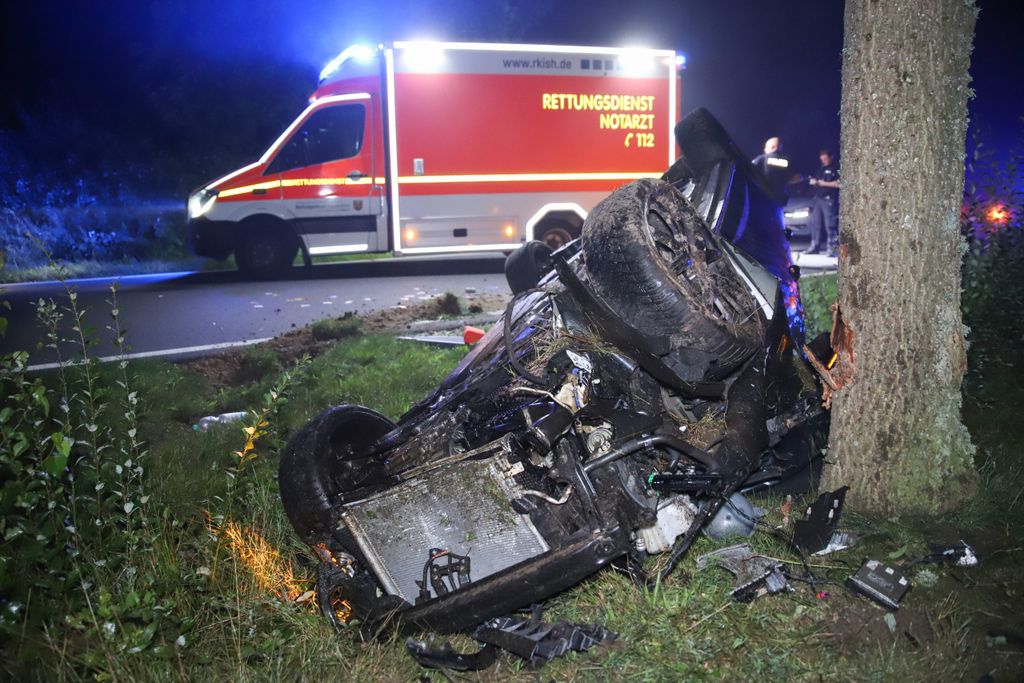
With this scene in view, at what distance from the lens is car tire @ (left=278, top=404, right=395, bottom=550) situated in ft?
9.22

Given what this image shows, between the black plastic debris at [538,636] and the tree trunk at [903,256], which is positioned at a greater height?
the tree trunk at [903,256]

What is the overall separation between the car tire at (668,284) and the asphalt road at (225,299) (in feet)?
13.6

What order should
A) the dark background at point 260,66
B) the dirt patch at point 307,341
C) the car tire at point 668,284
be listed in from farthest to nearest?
the dark background at point 260,66, the dirt patch at point 307,341, the car tire at point 668,284

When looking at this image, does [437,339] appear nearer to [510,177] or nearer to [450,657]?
[450,657]

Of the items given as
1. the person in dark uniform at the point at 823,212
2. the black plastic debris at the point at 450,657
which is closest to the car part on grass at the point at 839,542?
the black plastic debris at the point at 450,657

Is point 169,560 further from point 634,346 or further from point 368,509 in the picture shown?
point 634,346

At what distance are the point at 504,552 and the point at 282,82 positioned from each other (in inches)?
691

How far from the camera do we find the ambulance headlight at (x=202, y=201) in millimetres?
9703

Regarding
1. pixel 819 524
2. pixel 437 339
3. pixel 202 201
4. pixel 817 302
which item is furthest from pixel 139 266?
pixel 819 524

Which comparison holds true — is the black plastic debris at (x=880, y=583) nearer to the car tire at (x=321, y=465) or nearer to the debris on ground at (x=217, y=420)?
the car tire at (x=321, y=465)

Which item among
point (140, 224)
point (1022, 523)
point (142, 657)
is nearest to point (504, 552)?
point (142, 657)

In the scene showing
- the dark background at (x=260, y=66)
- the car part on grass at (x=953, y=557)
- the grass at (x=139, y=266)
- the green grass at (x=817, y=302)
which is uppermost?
the dark background at (x=260, y=66)

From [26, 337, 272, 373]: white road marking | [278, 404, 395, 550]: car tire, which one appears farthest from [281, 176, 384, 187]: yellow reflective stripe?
[278, 404, 395, 550]: car tire

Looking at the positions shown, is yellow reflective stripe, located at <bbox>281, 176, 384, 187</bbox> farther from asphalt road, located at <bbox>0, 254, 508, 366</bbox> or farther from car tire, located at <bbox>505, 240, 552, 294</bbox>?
car tire, located at <bbox>505, 240, 552, 294</bbox>
